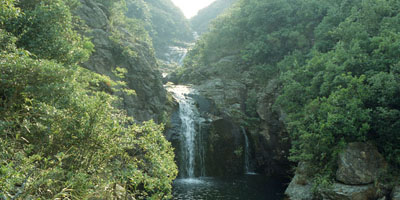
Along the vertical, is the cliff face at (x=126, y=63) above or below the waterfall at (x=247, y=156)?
above

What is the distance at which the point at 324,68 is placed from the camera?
18859 millimetres

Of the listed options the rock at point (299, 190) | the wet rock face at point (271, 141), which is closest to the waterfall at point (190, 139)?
the wet rock face at point (271, 141)

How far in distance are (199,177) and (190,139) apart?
3576mm

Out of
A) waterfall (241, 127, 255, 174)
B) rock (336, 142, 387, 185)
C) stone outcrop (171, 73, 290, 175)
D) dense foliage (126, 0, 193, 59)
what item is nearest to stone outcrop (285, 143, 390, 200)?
rock (336, 142, 387, 185)

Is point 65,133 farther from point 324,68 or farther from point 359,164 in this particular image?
point 324,68

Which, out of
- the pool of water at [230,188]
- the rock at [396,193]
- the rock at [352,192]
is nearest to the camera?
the rock at [396,193]

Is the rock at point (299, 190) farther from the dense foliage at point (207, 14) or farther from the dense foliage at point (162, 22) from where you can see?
the dense foliage at point (207, 14)

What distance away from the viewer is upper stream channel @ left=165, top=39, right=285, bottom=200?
642 inches

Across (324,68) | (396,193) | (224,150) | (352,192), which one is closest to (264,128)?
(224,150)

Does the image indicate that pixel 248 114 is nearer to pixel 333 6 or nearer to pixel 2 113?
pixel 333 6

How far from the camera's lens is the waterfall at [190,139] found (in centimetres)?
2217

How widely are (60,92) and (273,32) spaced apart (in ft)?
88.1

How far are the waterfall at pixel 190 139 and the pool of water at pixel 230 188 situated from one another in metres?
1.34

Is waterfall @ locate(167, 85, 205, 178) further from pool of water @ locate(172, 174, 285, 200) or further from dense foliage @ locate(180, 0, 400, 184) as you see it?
dense foliage @ locate(180, 0, 400, 184)
